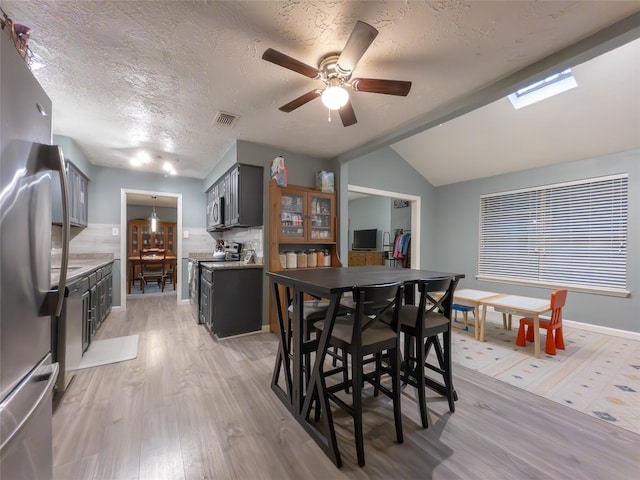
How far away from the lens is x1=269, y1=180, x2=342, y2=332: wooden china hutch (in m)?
3.42

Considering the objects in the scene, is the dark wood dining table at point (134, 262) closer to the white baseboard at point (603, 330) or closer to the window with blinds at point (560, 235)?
the window with blinds at point (560, 235)

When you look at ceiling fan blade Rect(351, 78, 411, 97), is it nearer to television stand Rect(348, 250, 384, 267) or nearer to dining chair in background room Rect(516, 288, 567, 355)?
dining chair in background room Rect(516, 288, 567, 355)

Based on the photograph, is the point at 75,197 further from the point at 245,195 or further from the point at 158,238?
the point at 158,238

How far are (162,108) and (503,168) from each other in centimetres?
517

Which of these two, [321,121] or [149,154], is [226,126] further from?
[149,154]

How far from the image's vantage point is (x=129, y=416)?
1828mm

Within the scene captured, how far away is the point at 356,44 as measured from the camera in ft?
4.78

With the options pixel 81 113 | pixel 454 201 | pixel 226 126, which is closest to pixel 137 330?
pixel 81 113

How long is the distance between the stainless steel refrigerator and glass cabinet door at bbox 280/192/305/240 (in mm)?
2577

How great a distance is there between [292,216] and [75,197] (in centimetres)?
303

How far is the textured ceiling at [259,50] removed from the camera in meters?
1.48

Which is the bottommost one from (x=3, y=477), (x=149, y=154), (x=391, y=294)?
(x=3, y=477)

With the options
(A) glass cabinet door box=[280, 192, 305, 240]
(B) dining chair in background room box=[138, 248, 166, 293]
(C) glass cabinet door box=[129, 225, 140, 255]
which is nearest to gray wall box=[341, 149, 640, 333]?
(A) glass cabinet door box=[280, 192, 305, 240]

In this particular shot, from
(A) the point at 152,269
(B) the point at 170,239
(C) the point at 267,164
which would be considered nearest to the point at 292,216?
(C) the point at 267,164
